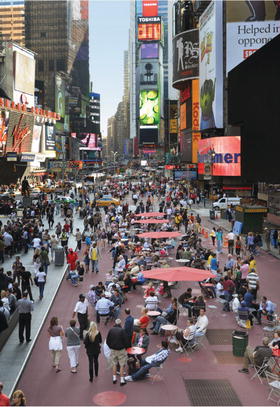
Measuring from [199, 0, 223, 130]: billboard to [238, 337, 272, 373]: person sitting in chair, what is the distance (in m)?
61.0

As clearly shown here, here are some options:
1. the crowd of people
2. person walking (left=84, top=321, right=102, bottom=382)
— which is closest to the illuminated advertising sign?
the crowd of people

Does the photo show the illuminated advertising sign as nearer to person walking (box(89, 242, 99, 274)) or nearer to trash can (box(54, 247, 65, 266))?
trash can (box(54, 247, 65, 266))

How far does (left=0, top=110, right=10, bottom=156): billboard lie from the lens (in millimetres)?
72175

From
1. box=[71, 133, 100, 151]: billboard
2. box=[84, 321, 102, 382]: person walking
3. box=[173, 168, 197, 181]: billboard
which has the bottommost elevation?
box=[84, 321, 102, 382]: person walking

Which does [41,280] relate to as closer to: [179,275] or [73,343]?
[179,275]

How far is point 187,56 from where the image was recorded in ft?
289

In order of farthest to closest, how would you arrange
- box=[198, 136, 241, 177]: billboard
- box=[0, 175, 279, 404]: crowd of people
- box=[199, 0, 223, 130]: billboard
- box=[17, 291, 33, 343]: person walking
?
1. box=[199, 0, 223, 130]: billboard
2. box=[198, 136, 241, 177]: billboard
3. box=[17, 291, 33, 343]: person walking
4. box=[0, 175, 279, 404]: crowd of people

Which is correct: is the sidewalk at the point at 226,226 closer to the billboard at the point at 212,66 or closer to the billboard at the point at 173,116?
the billboard at the point at 212,66

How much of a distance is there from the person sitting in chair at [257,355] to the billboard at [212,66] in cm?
6103

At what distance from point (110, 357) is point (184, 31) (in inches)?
3447

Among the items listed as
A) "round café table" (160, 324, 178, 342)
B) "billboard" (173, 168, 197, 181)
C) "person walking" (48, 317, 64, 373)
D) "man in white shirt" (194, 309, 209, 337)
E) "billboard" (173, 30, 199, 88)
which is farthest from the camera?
"billboard" (173, 30, 199, 88)

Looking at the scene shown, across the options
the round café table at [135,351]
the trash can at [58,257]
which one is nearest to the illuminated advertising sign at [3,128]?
the trash can at [58,257]

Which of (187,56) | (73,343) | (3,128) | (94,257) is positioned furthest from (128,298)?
(187,56)

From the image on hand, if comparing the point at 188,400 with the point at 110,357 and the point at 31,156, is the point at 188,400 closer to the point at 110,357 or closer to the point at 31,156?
the point at 110,357
